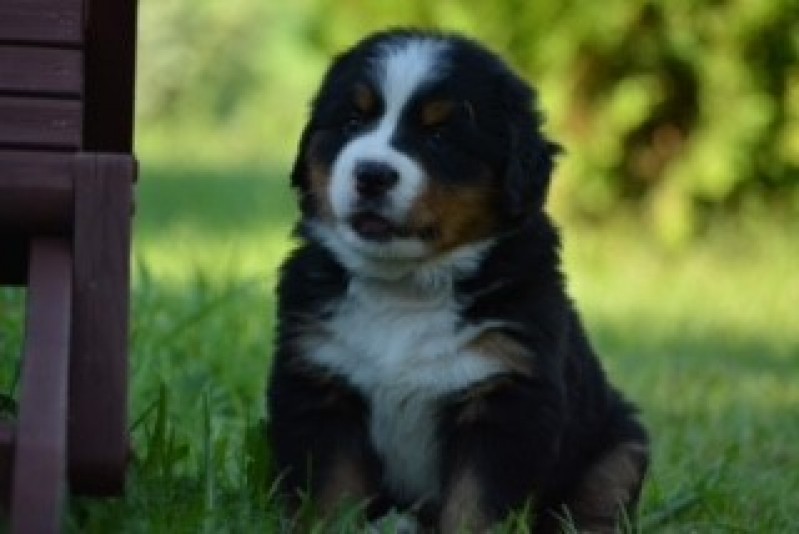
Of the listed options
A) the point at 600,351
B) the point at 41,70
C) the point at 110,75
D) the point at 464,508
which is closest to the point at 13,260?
the point at 41,70

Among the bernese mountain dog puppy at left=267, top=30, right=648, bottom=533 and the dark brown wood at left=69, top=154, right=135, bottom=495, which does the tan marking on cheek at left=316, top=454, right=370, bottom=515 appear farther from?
the dark brown wood at left=69, top=154, right=135, bottom=495

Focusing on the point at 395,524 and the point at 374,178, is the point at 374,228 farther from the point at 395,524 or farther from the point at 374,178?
the point at 395,524

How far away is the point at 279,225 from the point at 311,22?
1.32 m

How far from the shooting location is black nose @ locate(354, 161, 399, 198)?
4.34m

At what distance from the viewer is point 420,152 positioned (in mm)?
4402

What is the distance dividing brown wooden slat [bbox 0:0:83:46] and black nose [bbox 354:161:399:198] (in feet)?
2.19

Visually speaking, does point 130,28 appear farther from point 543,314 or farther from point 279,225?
point 279,225

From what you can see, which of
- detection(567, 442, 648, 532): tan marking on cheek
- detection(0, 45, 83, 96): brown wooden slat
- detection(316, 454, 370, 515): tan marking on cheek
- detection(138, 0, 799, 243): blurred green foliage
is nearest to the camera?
detection(0, 45, 83, 96): brown wooden slat

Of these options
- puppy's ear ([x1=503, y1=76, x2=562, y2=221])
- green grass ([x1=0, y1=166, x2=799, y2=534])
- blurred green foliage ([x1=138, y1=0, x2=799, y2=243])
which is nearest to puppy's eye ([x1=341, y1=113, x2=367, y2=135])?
puppy's ear ([x1=503, y1=76, x2=562, y2=221])

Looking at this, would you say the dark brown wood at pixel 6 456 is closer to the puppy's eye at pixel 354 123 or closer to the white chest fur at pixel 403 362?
the white chest fur at pixel 403 362

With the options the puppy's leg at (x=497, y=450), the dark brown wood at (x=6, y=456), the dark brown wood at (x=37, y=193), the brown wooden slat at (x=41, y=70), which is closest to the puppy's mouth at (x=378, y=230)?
the puppy's leg at (x=497, y=450)

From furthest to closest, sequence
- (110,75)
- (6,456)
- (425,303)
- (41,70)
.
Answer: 1. (110,75)
2. (425,303)
3. (41,70)
4. (6,456)

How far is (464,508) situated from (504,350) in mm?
356

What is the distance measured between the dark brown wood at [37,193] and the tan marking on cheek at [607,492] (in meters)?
1.55
